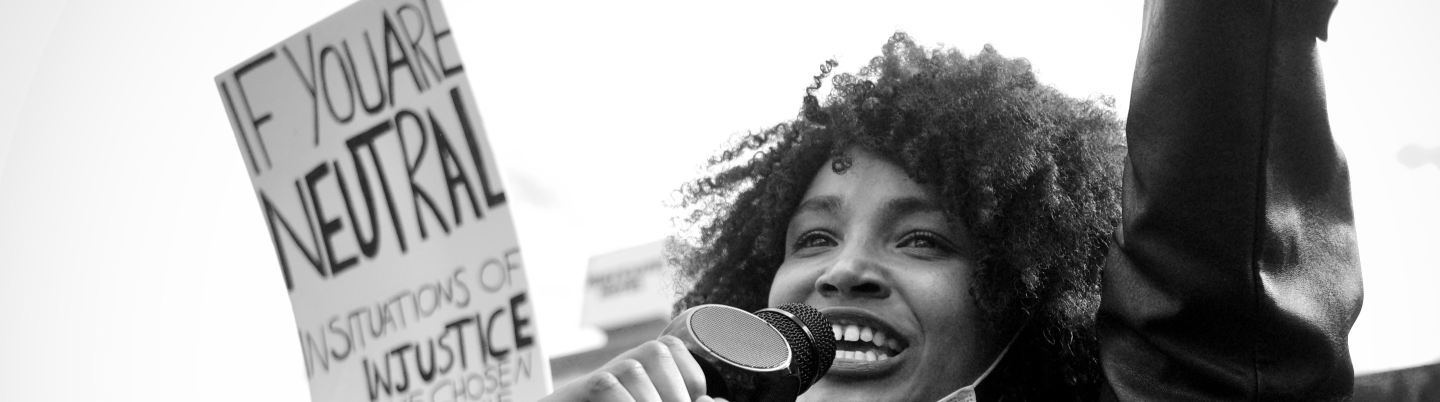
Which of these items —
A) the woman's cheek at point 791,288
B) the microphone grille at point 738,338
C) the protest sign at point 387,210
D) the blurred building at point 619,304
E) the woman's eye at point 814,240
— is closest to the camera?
the microphone grille at point 738,338

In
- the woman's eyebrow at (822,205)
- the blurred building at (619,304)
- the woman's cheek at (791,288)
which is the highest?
the woman's eyebrow at (822,205)

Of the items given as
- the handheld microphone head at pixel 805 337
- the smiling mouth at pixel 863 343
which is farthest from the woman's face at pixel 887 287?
the handheld microphone head at pixel 805 337

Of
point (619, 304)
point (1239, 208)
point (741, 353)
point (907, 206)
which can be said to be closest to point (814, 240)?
point (907, 206)

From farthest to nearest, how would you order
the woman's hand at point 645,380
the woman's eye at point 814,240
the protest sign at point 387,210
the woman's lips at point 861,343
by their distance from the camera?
1. the protest sign at point 387,210
2. the woman's eye at point 814,240
3. the woman's lips at point 861,343
4. the woman's hand at point 645,380

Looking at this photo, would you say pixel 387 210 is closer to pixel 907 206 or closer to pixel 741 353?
pixel 907 206

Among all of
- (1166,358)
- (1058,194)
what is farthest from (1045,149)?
(1166,358)

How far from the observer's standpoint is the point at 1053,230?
116 inches

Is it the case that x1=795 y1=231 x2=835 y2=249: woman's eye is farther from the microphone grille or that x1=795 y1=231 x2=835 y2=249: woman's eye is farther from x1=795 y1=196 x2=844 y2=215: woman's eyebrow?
the microphone grille

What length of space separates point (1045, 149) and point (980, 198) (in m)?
0.22

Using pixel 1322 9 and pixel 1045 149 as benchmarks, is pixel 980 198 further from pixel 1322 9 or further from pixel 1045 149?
pixel 1322 9

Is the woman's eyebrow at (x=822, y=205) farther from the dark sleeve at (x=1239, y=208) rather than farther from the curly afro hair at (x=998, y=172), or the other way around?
the dark sleeve at (x=1239, y=208)

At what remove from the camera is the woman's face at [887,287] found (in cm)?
265

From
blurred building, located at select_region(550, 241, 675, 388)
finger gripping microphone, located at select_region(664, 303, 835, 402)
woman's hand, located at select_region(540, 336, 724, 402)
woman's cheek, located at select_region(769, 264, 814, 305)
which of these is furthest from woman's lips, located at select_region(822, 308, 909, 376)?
blurred building, located at select_region(550, 241, 675, 388)

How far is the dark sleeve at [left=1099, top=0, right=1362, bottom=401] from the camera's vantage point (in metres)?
1.99
